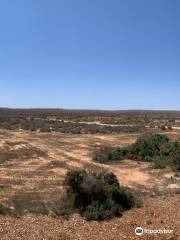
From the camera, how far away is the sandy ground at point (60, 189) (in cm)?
1253

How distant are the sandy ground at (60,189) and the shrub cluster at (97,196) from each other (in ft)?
1.56

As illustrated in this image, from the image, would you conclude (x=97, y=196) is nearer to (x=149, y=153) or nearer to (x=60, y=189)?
(x=60, y=189)

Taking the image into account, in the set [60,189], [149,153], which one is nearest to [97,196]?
[60,189]

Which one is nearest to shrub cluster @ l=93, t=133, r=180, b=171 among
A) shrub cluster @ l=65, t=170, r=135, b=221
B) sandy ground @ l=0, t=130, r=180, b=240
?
sandy ground @ l=0, t=130, r=180, b=240

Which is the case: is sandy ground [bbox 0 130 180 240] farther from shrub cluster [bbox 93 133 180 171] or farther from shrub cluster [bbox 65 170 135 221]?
shrub cluster [bbox 93 133 180 171]

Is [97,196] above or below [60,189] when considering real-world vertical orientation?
above

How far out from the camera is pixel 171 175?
21.8 meters

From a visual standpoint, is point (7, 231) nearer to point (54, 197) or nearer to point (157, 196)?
point (54, 197)

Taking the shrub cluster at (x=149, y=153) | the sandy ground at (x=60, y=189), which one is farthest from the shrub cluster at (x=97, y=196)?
the shrub cluster at (x=149, y=153)

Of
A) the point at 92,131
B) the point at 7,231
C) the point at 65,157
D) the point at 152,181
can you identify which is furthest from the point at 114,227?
the point at 92,131

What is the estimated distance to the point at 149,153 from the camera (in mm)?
28422

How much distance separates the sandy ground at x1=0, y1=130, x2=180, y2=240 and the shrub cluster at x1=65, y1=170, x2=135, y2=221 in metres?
0.48

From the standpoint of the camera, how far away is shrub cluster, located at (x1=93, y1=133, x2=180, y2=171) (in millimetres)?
24898

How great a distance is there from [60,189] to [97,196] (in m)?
2.79
